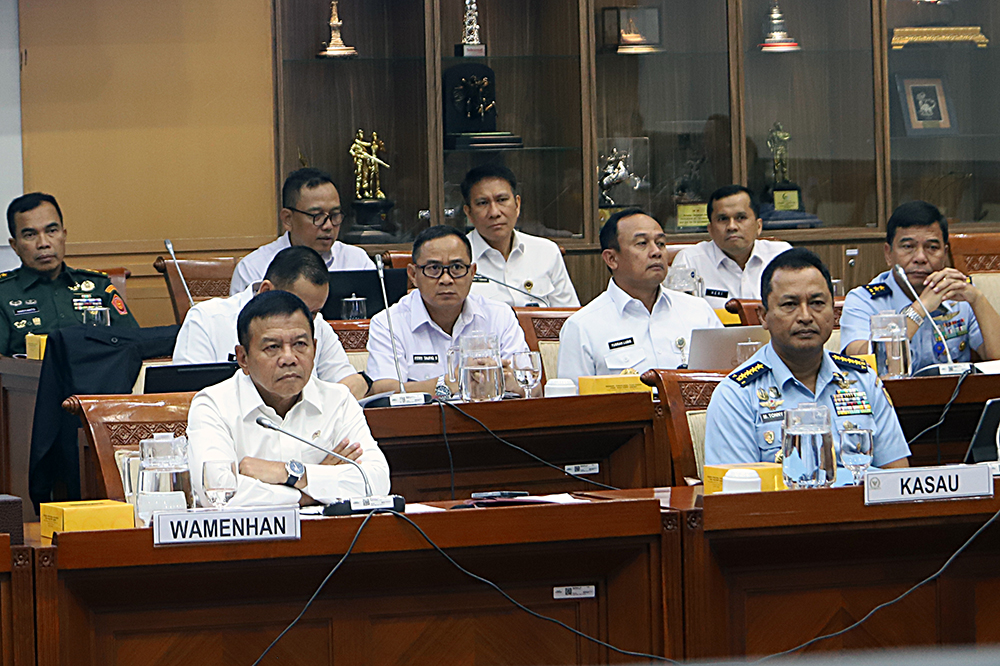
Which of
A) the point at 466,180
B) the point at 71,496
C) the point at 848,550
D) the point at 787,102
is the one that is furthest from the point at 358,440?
the point at 787,102

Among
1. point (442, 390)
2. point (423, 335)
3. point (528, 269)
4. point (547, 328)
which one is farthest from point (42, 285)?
point (442, 390)

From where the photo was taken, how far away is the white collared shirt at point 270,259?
496cm

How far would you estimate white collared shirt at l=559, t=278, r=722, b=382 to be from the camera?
4152mm

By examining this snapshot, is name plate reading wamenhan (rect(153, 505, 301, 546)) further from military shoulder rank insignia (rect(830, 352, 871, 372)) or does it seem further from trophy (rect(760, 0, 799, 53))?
trophy (rect(760, 0, 799, 53))

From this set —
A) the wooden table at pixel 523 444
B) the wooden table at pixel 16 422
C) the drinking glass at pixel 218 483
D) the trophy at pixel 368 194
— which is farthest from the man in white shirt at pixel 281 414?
Result: the trophy at pixel 368 194

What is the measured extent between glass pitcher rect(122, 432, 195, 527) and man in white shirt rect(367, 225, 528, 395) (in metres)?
1.62

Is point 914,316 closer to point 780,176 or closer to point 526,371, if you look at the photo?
point 526,371

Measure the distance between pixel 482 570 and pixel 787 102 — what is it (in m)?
4.73

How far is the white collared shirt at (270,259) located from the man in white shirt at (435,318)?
0.73 m

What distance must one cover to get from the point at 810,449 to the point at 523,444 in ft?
3.54

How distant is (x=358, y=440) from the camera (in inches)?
111

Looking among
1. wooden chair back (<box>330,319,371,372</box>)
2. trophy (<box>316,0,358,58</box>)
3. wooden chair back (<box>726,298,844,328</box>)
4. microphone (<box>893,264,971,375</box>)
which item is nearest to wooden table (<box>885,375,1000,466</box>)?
microphone (<box>893,264,971,375</box>)

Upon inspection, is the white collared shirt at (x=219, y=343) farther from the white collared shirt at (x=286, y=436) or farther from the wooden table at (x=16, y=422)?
the white collared shirt at (x=286, y=436)

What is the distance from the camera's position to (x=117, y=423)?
113 inches
